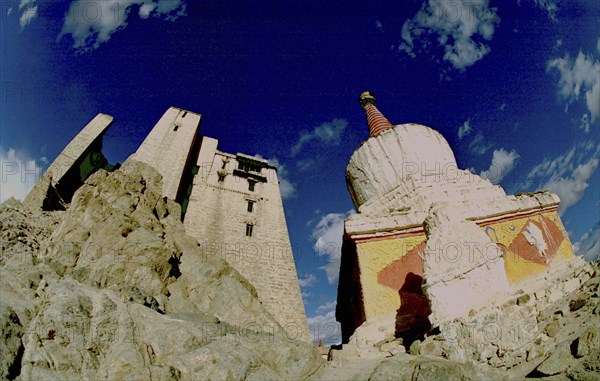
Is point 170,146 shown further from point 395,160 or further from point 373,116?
point 395,160

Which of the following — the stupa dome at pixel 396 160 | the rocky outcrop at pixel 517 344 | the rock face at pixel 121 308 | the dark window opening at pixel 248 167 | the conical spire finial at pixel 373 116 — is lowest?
the rocky outcrop at pixel 517 344

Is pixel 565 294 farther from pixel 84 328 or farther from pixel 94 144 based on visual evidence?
pixel 94 144

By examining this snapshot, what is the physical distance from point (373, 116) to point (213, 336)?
52.2ft

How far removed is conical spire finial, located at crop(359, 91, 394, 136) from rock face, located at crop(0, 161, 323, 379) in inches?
415

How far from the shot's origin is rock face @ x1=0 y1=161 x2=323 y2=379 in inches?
242

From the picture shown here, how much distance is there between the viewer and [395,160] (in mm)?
13375

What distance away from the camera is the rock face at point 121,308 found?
615 centimetres

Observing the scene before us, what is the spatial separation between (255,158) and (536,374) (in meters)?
26.0

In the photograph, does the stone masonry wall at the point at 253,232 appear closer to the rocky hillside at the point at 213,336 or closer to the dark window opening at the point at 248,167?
the dark window opening at the point at 248,167

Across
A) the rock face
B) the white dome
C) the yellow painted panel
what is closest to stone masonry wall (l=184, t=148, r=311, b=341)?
the rock face

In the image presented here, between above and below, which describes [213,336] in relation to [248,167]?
below

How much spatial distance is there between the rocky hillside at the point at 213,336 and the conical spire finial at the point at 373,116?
1071 centimetres

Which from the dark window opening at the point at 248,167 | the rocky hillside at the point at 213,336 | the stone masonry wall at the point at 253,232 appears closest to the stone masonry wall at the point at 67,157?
the rocky hillside at the point at 213,336

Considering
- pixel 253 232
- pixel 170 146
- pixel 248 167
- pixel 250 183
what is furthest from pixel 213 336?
pixel 248 167
